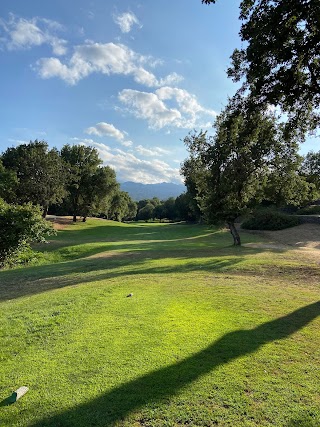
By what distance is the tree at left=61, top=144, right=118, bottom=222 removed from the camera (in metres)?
52.1

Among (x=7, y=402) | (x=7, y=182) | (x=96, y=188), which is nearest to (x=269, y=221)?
(x=96, y=188)

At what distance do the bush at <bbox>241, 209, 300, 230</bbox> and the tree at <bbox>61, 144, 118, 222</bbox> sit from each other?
24407 millimetres

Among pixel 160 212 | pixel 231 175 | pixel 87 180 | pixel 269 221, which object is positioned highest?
pixel 87 180

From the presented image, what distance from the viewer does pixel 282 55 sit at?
9906 millimetres

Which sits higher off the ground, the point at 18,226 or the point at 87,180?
the point at 87,180

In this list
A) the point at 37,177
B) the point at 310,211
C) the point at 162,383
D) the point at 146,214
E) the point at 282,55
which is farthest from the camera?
the point at 146,214

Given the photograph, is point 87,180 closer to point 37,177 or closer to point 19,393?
point 37,177

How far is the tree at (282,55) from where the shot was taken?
29.3 ft

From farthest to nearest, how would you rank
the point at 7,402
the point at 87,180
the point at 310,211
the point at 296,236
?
1. the point at 87,180
2. the point at 310,211
3. the point at 296,236
4. the point at 7,402

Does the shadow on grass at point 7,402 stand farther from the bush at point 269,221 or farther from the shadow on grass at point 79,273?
the bush at point 269,221

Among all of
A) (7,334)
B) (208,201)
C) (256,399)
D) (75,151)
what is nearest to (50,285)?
(7,334)

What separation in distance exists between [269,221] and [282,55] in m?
29.5

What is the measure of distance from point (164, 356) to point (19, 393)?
2001mm

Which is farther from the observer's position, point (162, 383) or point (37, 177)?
point (37, 177)
